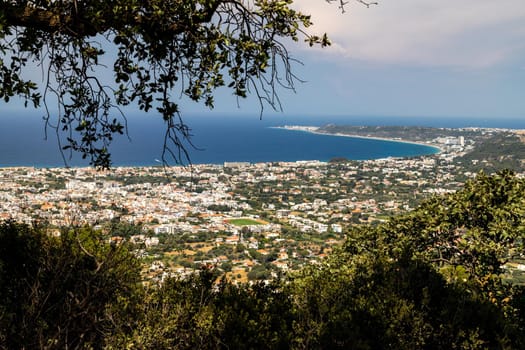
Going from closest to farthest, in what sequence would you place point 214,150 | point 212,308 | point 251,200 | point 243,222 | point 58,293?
point 212,308 < point 58,293 < point 243,222 < point 251,200 < point 214,150

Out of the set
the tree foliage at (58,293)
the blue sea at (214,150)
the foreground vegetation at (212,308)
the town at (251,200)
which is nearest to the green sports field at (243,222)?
the town at (251,200)

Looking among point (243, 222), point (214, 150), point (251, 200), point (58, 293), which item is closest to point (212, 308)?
point (58, 293)

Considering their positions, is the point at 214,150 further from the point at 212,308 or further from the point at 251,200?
the point at 212,308

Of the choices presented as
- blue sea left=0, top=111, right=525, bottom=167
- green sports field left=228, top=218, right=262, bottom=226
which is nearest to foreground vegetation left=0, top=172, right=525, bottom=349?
green sports field left=228, top=218, right=262, bottom=226

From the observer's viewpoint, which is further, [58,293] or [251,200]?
[251,200]

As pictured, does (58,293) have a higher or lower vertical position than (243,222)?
higher

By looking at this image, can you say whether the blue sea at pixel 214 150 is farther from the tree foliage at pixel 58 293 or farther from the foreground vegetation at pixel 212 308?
the foreground vegetation at pixel 212 308

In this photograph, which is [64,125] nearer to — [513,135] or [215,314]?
[215,314]

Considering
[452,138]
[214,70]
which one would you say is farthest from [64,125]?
[452,138]

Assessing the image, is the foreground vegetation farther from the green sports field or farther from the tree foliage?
the green sports field
